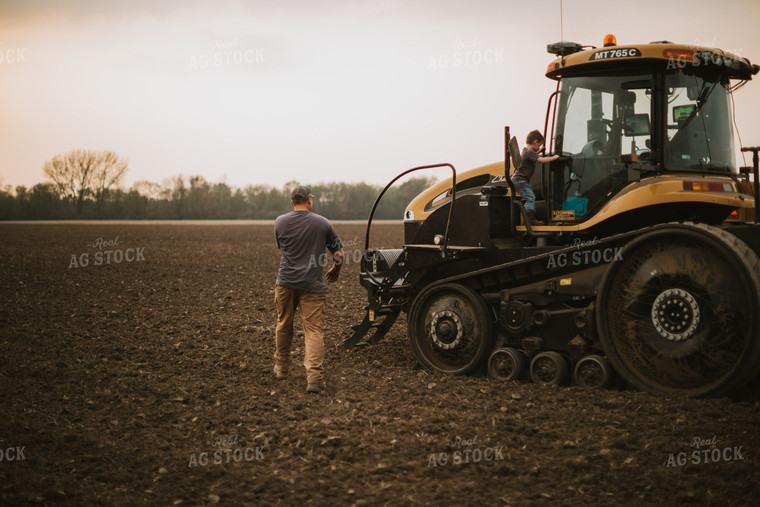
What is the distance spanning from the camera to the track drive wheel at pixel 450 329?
8.02 metres

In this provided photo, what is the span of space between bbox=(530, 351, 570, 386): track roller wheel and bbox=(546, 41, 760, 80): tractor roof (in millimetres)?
3024

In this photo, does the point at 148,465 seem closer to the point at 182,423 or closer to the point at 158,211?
the point at 182,423

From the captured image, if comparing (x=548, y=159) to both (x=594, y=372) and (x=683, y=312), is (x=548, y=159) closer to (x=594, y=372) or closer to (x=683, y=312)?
(x=683, y=312)

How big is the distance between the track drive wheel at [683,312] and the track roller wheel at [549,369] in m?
0.54

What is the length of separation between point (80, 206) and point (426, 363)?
90417 mm

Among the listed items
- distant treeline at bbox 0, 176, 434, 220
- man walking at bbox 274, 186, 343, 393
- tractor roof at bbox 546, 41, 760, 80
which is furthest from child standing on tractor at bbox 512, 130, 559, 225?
distant treeline at bbox 0, 176, 434, 220

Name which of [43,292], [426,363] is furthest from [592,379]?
[43,292]

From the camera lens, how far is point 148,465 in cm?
555

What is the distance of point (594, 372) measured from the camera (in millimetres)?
7223

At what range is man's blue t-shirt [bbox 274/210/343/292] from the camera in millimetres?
7742

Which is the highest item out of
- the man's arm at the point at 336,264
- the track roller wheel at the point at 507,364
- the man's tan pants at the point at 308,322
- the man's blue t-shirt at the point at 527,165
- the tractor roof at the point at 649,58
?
the tractor roof at the point at 649,58

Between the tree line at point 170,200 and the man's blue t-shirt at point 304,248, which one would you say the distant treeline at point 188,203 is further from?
the man's blue t-shirt at point 304,248

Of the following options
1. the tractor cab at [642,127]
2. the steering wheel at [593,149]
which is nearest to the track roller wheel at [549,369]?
the tractor cab at [642,127]

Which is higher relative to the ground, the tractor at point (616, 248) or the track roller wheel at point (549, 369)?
the tractor at point (616, 248)
